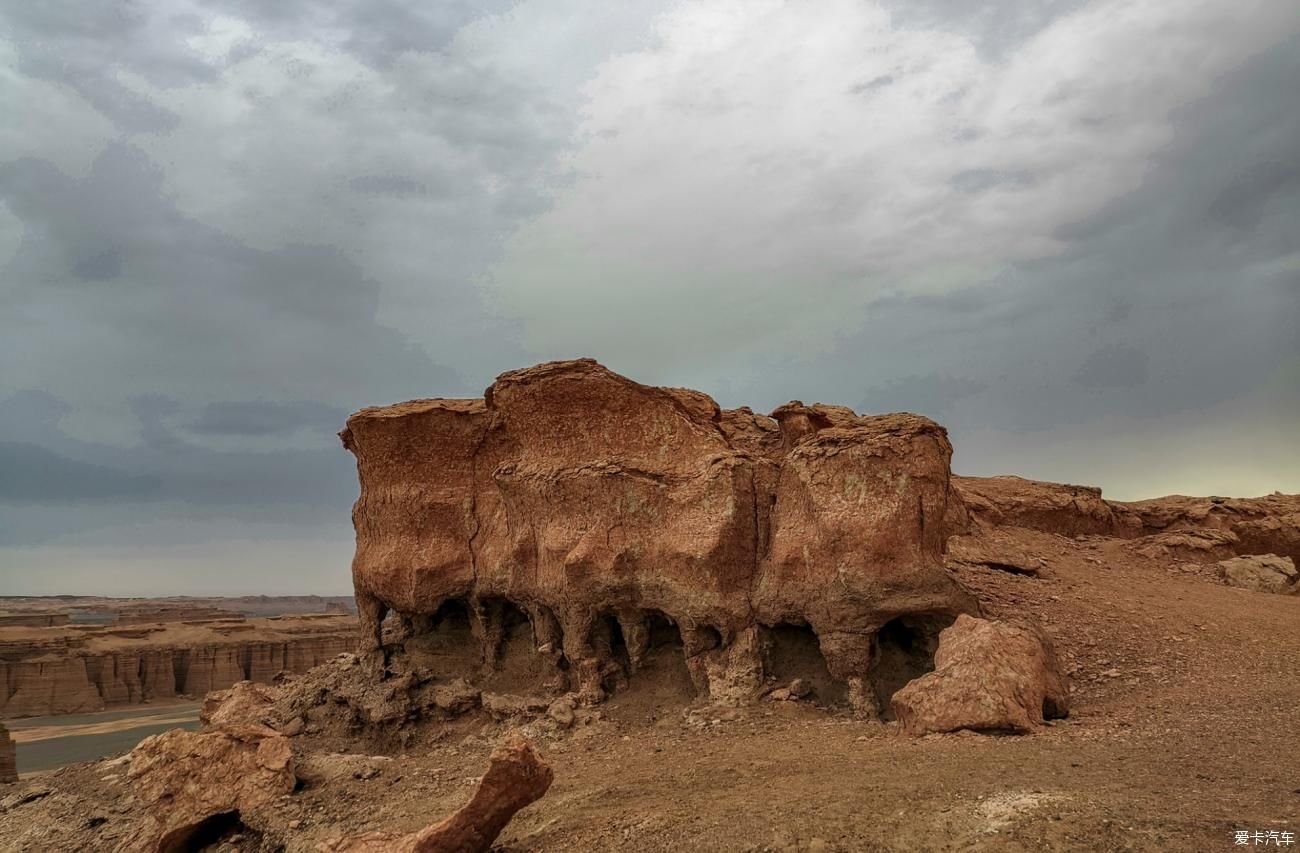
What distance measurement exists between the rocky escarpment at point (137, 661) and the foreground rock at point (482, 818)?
47.1 m

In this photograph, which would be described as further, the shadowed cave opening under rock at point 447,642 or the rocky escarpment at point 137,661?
the rocky escarpment at point 137,661

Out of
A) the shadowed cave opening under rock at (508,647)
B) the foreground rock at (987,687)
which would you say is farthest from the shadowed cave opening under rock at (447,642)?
the foreground rock at (987,687)

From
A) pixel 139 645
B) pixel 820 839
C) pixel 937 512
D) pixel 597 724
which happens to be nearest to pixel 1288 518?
pixel 937 512

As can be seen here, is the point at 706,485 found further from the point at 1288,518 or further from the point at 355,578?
the point at 1288,518

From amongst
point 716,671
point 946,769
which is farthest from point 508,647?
point 946,769

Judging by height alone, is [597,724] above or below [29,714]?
above

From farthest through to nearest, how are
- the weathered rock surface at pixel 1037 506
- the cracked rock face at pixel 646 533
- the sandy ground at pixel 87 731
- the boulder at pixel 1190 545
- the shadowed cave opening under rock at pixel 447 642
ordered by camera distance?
the sandy ground at pixel 87 731 → the weathered rock surface at pixel 1037 506 → the boulder at pixel 1190 545 → the shadowed cave opening under rock at pixel 447 642 → the cracked rock face at pixel 646 533

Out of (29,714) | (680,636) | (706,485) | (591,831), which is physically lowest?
(29,714)

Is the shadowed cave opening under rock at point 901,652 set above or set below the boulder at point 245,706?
above

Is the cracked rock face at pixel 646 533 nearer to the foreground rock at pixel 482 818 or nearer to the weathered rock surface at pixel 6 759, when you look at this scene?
the foreground rock at pixel 482 818

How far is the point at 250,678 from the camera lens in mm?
50719

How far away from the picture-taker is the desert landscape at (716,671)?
6.75 meters

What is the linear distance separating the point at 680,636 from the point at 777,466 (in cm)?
293

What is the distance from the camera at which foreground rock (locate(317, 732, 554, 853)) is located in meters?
6.80
